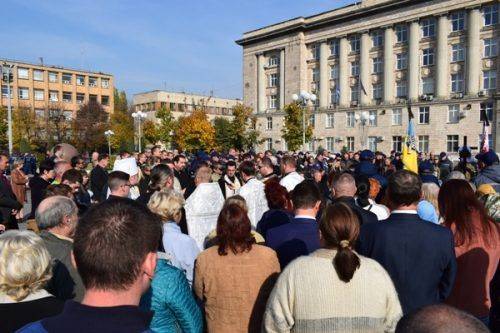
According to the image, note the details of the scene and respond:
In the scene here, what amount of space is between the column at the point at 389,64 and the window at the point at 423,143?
5.88m

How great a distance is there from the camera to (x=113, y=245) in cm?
167

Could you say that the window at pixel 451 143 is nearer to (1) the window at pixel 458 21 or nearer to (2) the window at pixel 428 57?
(2) the window at pixel 428 57

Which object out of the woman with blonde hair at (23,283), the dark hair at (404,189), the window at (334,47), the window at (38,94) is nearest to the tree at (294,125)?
the window at (334,47)

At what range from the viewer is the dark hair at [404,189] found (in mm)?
3460

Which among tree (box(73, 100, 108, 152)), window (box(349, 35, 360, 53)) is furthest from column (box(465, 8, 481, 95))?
tree (box(73, 100, 108, 152))

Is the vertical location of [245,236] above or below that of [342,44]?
below

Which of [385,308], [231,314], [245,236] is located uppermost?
[245,236]

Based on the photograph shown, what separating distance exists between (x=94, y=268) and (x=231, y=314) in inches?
77.7

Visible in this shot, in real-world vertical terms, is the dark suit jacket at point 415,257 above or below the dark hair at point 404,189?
below

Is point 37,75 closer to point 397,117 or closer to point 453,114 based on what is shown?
point 397,117

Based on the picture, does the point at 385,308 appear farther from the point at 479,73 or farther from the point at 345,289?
the point at 479,73

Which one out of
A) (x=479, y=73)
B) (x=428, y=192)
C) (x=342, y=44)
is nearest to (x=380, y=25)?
(x=342, y=44)

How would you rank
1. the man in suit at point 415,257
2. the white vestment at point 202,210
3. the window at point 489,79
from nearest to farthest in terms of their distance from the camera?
the man in suit at point 415,257, the white vestment at point 202,210, the window at point 489,79

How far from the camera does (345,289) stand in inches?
103
